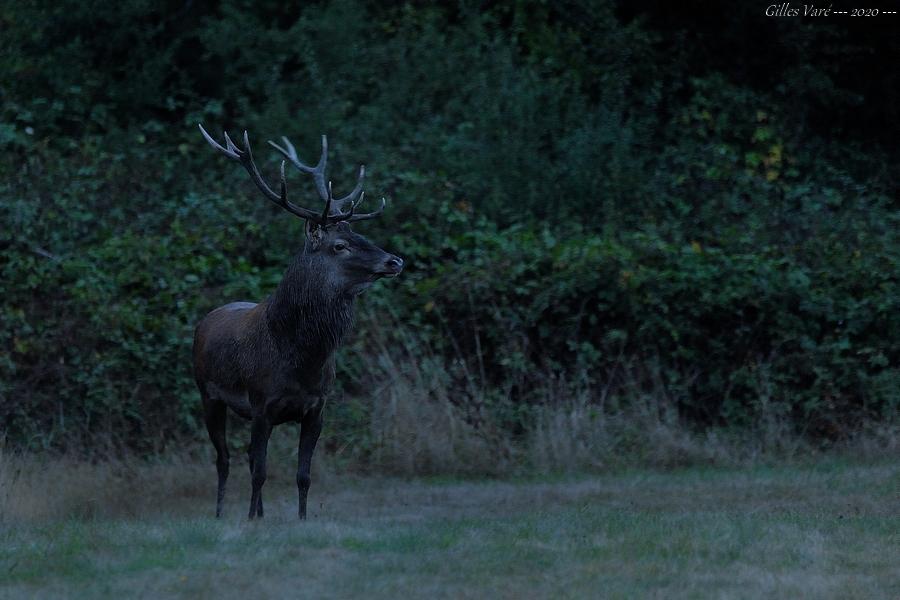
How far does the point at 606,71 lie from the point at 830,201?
435cm

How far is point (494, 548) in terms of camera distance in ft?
29.2

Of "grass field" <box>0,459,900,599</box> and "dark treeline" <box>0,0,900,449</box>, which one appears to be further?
"dark treeline" <box>0,0,900,449</box>

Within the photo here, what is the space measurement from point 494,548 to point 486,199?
29.6 ft

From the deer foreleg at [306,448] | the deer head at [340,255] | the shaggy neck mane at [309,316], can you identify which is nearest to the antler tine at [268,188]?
the deer head at [340,255]

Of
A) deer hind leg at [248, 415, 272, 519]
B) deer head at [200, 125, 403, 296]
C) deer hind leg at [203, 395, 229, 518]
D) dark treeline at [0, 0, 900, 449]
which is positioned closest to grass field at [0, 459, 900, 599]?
deer hind leg at [248, 415, 272, 519]

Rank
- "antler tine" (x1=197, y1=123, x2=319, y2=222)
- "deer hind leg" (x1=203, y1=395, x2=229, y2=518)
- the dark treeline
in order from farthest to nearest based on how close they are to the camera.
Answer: the dark treeline
"deer hind leg" (x1=203, y1=395, x2=229, y2=518)
"antler tine" (x1=197, y1=123, x2=319, y2=222)

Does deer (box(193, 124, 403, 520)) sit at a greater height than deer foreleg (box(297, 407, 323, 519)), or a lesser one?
greater

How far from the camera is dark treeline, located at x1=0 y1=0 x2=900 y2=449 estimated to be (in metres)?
14.8

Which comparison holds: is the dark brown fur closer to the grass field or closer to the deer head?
the deer head

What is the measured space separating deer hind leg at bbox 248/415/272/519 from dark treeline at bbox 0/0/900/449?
387 cm

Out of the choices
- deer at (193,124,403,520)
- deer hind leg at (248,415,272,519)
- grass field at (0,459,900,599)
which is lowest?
grass field at (0,459,900,599)

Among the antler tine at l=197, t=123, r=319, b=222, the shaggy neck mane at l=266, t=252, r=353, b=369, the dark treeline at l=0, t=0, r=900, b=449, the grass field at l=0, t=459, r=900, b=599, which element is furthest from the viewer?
the dark treeline at l=0, t=0, r=900, b=449

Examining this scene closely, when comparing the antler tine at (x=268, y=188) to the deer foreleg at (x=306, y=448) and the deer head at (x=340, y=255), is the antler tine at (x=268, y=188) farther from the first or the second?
the deer foreleg at (x=306, y=448)

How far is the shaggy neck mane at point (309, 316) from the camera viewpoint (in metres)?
10.3
